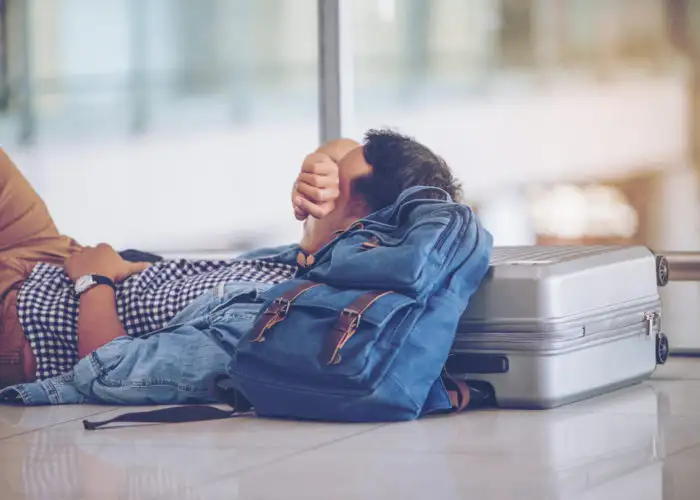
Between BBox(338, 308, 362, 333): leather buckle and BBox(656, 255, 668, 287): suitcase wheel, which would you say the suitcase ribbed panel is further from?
BBox(338, 308, 362, 333): leather buckle

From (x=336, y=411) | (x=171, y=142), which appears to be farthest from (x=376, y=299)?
(x=171, y=142)

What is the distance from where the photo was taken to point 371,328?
225cm

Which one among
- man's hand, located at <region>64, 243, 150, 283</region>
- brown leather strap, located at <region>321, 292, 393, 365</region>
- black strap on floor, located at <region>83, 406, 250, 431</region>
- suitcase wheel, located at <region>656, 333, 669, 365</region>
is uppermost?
man's hand, located at <region>64, 243, 150, 283</region>

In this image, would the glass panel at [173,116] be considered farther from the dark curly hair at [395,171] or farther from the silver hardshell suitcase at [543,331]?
the silver hardshell suitcase at [543,331]

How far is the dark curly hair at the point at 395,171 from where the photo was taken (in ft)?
9.16

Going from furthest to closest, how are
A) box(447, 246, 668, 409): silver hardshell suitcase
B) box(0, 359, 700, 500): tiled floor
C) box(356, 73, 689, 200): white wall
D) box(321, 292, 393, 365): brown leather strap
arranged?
box(356, 73, 689, 200): white wall
box(447, 246, 668, 409): silver hardshell suitcase
box(321, 292, 393, 365): brown leather strap
box(0, 359, 700, 500): tiled floor

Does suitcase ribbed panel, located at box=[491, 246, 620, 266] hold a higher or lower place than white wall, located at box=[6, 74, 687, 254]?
lower

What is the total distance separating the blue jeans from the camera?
8.59 ft

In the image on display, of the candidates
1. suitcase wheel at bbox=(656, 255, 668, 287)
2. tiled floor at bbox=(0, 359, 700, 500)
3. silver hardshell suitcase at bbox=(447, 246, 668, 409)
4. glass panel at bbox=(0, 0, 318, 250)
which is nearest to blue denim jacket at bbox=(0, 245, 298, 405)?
tiled floor at bbox=(0, 359, 700, 500)

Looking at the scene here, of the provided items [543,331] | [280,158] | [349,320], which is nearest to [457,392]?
[543,331]

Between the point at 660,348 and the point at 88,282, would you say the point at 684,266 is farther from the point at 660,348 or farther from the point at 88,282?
the point at 88,282

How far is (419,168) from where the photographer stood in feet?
9.21

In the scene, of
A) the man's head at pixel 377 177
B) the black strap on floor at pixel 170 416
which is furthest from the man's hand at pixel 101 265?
the black strap on floor at pixel 170 416

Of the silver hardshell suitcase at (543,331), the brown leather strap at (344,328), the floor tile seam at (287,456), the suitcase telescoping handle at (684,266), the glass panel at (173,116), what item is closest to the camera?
the floor tile seam at (287,456)
